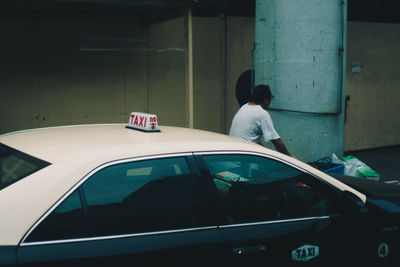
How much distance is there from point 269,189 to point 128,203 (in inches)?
40.2

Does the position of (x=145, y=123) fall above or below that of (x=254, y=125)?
above

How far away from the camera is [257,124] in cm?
589

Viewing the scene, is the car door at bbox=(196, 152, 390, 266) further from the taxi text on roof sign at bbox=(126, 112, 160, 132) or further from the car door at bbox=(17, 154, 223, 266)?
the taxi text on roof sign at bbox=(126, 112, 160, 132)

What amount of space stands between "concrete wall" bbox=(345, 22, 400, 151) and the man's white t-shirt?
585 cm

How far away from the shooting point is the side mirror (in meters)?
3.48

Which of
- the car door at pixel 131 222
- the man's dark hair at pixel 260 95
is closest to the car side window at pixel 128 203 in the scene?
the car door at pixel 131 222

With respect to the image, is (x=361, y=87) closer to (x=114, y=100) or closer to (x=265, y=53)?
(x=265, y=53)

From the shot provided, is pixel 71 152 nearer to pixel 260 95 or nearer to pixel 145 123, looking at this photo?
pixel 145 123

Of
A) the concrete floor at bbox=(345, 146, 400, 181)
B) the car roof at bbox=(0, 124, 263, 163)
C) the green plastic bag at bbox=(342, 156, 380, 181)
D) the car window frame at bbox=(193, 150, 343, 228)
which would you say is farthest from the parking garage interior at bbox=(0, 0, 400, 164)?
the car window frame at bbox=(193, 150, 343, 228)

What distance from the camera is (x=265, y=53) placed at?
327 inches

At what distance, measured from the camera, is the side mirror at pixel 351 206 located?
3.48m

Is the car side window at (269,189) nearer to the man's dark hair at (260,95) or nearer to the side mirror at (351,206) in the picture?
the side mirror at (351,206)

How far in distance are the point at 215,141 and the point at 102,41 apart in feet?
17.4

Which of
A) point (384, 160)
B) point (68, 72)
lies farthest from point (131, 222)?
point (384, 160)
